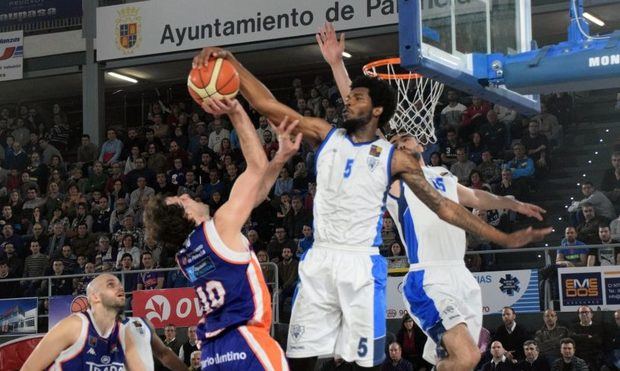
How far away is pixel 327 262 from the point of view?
6676 millimetres

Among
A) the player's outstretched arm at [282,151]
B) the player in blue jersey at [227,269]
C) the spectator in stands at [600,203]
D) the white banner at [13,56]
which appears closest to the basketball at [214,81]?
the player in blue jersey at [227,269]

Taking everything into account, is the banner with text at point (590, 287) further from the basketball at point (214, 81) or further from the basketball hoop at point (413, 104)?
the basketball at point (214, 81)

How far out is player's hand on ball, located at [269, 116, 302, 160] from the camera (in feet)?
20.8

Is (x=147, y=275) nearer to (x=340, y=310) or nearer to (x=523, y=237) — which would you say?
(x=340, y=310)

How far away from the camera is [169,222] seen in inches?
244

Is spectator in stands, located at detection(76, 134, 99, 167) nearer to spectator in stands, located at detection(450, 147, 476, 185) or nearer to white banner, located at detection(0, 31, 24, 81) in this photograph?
white banner, located at detection(0, 31, 24, 81)

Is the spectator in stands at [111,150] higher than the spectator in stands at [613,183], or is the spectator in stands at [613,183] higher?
the spectator in stands at [111,150]

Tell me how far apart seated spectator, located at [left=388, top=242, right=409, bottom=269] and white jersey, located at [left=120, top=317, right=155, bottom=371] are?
22.7ft

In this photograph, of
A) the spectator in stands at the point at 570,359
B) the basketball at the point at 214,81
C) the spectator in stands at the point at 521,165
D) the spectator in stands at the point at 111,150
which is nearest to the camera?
the basketball at the point at 214,81

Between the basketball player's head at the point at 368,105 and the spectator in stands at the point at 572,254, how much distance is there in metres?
7.50

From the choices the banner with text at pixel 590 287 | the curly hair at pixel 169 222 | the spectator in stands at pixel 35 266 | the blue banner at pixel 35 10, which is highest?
the blue banner at pixel 35 10

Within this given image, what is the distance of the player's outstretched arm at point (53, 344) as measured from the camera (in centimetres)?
740

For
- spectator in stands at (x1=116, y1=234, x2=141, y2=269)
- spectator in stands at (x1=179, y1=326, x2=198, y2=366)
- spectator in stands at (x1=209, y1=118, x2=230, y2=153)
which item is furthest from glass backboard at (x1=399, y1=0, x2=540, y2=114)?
spectator in stands at (x1=209, y1=118, x2=230, y2=153)

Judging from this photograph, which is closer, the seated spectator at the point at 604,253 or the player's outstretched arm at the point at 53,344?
the player's outstretched arm at the point at 53,344
